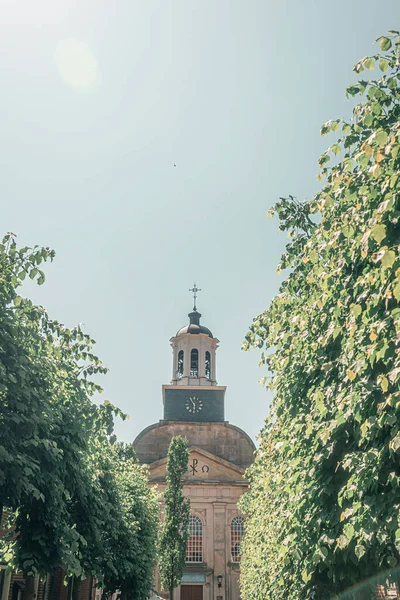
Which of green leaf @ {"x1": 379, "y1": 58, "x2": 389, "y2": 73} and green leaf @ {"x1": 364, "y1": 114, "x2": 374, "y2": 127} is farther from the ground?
green leaf @ {"x1": 379, "y1": 58, "x2": 389, "y2": 73}

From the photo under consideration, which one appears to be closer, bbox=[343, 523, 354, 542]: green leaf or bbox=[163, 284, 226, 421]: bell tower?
bbox=[343, 523, 354, 542]: green leaf

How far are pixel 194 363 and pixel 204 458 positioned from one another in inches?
323

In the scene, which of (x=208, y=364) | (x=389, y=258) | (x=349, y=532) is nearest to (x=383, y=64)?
(x=389, y=258)

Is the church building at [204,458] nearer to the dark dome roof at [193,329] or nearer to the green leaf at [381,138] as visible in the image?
the dark dome roof at [193,329]

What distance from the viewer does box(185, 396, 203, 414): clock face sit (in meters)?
47.6

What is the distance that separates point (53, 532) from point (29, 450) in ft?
6.06

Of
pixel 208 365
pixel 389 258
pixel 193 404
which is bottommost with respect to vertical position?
pixel 389 258

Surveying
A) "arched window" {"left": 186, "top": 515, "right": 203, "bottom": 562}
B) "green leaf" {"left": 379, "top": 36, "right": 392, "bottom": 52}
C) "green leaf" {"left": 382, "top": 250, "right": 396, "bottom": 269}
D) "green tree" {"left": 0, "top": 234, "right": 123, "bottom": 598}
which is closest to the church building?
"arched window" {"left": 186, "top": 515, "right": 203, "bottom": 562}

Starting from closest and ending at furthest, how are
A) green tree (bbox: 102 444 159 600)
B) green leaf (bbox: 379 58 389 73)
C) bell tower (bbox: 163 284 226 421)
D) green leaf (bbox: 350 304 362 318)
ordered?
green leaf (bbox: 350 304 362 318) < green leaf (bbox: 379 58 389 73) < green tree (bbox: 102 444 159 600) < bell tower (bbox: 163 284 226 421)

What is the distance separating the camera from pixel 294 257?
903 cm

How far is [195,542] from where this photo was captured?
41219mm

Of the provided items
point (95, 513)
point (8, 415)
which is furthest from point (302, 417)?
point (95, 513)

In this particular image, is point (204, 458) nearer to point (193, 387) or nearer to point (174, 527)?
point (193, 387)

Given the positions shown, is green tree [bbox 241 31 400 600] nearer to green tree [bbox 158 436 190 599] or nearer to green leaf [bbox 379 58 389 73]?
green leaf [bbox 379 58 389 73]
